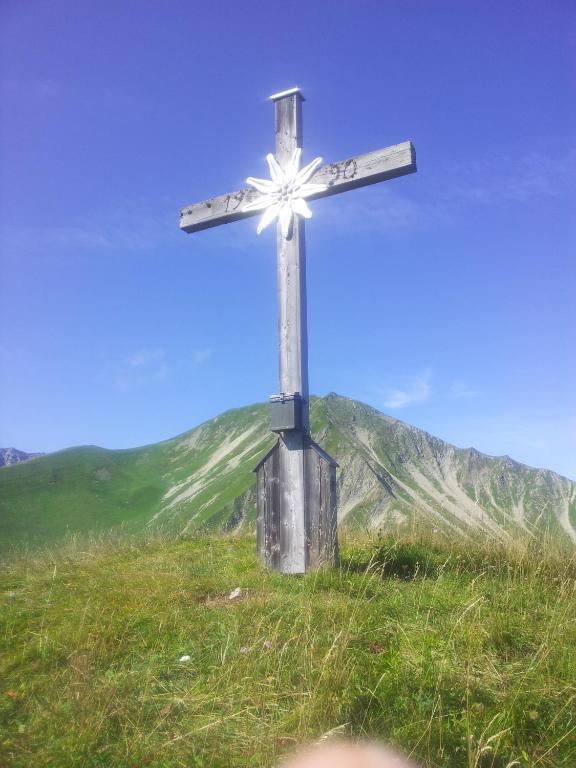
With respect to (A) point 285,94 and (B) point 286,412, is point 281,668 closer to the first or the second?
(B) point 286,412

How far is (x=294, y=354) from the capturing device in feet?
27.0

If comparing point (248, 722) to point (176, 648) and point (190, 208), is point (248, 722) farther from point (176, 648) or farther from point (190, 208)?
point (190, 208)

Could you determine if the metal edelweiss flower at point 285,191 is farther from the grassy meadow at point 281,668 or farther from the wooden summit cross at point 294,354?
the grassy meadow at point 281,668

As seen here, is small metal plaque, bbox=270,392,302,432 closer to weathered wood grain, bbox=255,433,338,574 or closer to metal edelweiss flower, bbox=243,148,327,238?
weathered wood grain, bbox=255,433,338,574

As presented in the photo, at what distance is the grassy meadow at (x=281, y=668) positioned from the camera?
323cm

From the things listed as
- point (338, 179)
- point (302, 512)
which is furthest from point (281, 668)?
point (338, 179)

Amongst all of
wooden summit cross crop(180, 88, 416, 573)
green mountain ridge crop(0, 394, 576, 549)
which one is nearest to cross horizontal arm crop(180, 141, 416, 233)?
wooden summit cross crop(180, 88, 416, 573)

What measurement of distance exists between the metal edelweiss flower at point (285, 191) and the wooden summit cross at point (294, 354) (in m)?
0.01

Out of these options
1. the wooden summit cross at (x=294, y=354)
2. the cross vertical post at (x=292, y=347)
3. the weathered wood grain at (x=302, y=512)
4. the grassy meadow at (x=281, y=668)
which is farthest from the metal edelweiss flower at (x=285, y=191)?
the grassy meadow at (x=281, y=668)

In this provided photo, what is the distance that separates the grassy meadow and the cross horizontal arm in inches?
205

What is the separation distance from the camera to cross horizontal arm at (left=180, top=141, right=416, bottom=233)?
763 centimetres

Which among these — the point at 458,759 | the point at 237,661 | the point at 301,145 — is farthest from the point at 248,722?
the point at 301,145

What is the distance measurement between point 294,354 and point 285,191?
2534 mm

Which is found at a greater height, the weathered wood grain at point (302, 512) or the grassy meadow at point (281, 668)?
the weathered wood grain at point (302, 512)
